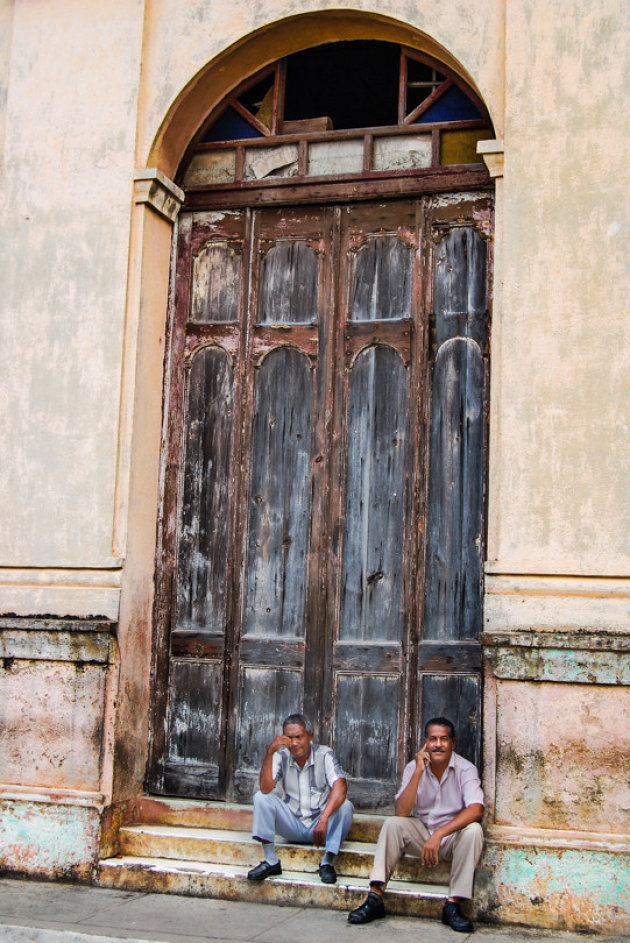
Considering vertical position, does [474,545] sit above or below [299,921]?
above

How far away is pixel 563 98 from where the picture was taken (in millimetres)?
6133

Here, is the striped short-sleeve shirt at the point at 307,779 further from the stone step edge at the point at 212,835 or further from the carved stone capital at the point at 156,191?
the carved stone capital at the point at 156,191

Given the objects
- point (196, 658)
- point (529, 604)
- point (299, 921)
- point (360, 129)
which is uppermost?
point (360, 129)

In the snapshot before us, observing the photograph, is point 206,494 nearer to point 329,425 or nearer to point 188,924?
point 329,425

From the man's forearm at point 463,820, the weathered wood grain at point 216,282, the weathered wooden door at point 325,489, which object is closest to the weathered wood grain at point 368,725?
the weathered wooden door at point 325,489

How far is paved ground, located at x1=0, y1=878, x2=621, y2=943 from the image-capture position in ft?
17.5

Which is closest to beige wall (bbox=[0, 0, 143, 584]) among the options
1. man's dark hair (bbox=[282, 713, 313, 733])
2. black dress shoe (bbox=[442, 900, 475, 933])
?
man's dark hair (bbox=[282, 713, 313, 733])

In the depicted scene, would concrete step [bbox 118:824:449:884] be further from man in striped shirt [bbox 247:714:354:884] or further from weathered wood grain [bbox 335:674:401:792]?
weathered wood grain [bbox 335:674:401:792]

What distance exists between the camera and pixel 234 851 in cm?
627

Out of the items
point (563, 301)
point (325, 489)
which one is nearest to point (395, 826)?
point (325, 489)

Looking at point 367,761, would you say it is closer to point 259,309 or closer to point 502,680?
point 502,680

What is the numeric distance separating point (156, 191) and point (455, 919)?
14.8 ft

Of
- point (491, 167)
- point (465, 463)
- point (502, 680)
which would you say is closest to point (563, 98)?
point (491, 167)

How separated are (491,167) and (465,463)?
1.67m
